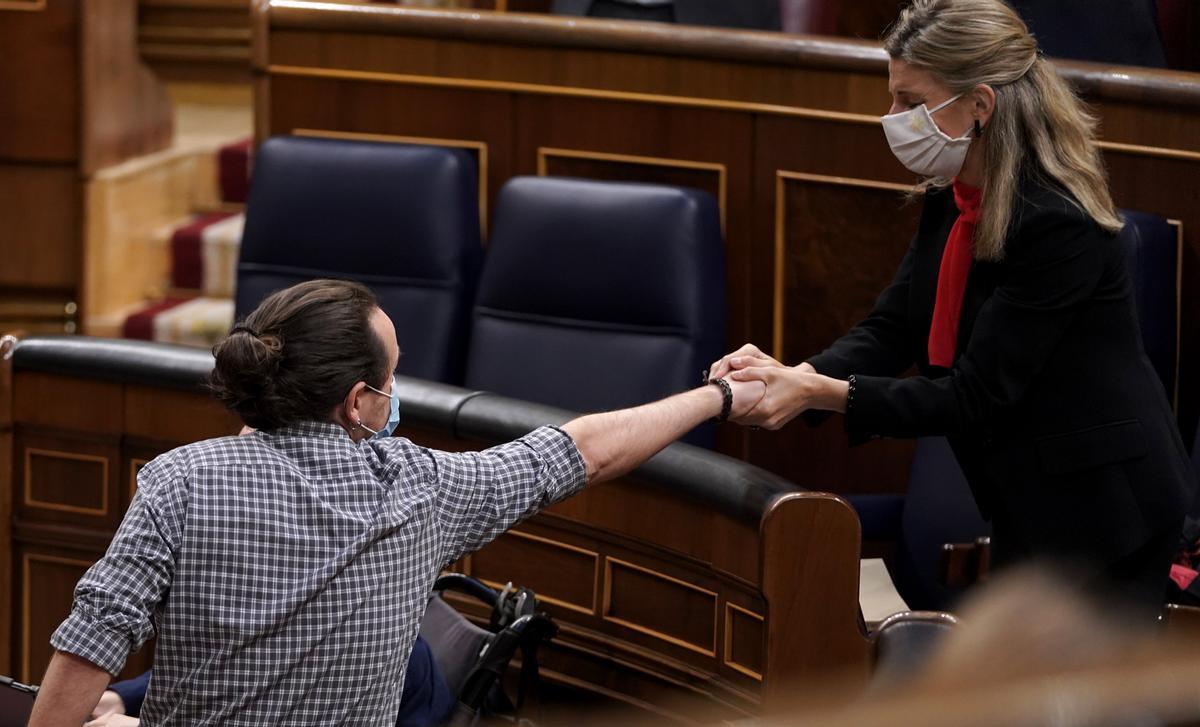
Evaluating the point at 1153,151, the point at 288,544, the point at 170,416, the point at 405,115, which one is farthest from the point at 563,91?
the point at 288,544

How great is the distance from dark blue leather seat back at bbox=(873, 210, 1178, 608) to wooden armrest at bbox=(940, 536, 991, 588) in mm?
50

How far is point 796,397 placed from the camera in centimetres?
154

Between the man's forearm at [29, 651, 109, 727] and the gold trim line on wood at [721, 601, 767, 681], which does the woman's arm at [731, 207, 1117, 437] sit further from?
the man's forearm at [29, 651, 109, 727]

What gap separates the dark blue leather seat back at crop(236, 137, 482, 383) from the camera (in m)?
2.44

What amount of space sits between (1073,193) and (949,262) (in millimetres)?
152

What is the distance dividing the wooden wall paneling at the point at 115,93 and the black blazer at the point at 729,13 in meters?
1.48

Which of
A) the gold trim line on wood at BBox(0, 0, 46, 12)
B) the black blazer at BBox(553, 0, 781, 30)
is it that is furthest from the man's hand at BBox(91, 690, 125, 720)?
the gold trim line on wood at BBox(0, 0, 46, 12)

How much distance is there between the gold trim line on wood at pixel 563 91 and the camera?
2307mm

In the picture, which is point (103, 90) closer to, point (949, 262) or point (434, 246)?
point (434, 246)

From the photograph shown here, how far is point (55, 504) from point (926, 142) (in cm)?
141

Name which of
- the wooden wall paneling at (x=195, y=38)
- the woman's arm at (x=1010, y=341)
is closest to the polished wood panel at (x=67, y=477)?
the woman's arm at (x=1010, y=341)

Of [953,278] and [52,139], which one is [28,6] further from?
[953,278]

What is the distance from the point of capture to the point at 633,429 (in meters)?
1.38

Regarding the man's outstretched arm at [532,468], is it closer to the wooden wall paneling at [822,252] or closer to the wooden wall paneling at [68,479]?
the wooden wall paneling at [822,252]
